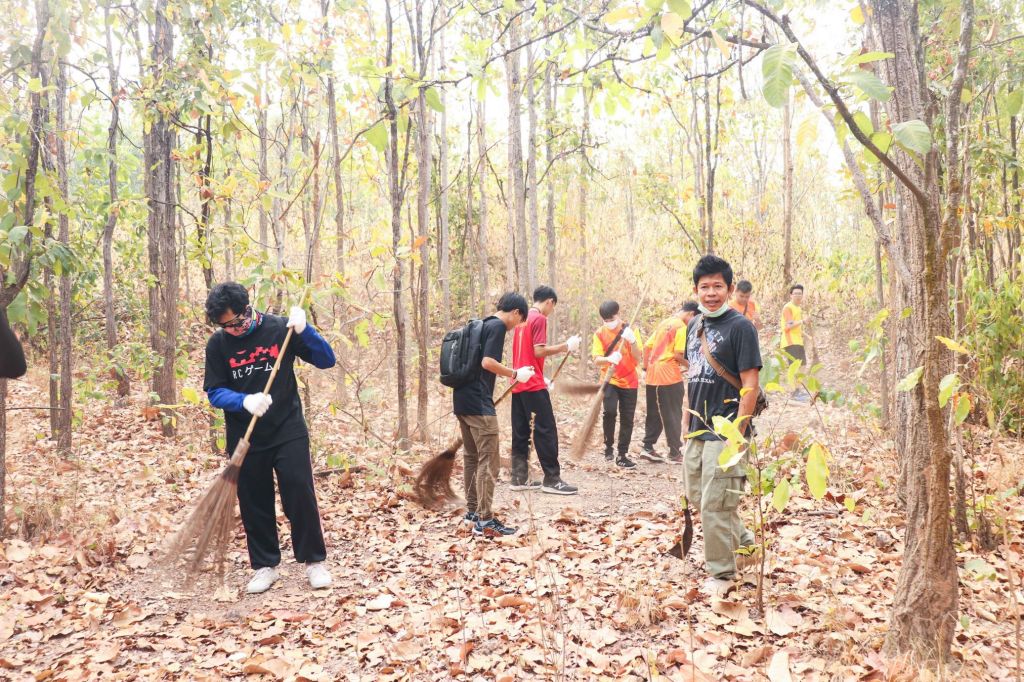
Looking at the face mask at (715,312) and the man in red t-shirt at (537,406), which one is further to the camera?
the man in red t-shirt at (537,406)

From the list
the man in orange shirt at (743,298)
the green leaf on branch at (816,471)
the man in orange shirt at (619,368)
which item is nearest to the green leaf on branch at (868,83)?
the green leaf on branch at (816,471)

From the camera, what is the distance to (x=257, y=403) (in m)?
3.98

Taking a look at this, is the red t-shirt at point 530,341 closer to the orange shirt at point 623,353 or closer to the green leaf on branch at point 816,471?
the orange shirt at point 623,353

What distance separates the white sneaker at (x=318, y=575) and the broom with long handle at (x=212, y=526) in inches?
21.2

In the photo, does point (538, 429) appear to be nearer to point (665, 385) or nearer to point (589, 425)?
point (589, 425)

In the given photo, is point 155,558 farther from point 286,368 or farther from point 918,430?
point 918,430

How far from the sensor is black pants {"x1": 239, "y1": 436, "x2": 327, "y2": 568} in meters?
4.19

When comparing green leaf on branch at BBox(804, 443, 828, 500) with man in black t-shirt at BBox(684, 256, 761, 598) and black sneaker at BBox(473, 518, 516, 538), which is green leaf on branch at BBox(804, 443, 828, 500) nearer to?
man in black t-shirt at BBox(684, 256, 761, 598)

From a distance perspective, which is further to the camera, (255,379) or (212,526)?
(255,379)

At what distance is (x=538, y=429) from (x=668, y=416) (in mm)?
1981

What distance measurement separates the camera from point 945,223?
2301 mm

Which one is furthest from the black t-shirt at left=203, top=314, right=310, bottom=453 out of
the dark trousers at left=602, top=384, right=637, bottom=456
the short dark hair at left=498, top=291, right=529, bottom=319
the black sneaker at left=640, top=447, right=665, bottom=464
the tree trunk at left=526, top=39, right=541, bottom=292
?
the tree trunk at left=526, top=39, right=541, bottom=292

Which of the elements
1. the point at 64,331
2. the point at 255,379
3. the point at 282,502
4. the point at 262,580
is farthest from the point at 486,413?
the point at 64,331

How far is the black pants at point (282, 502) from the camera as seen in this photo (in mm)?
4188
